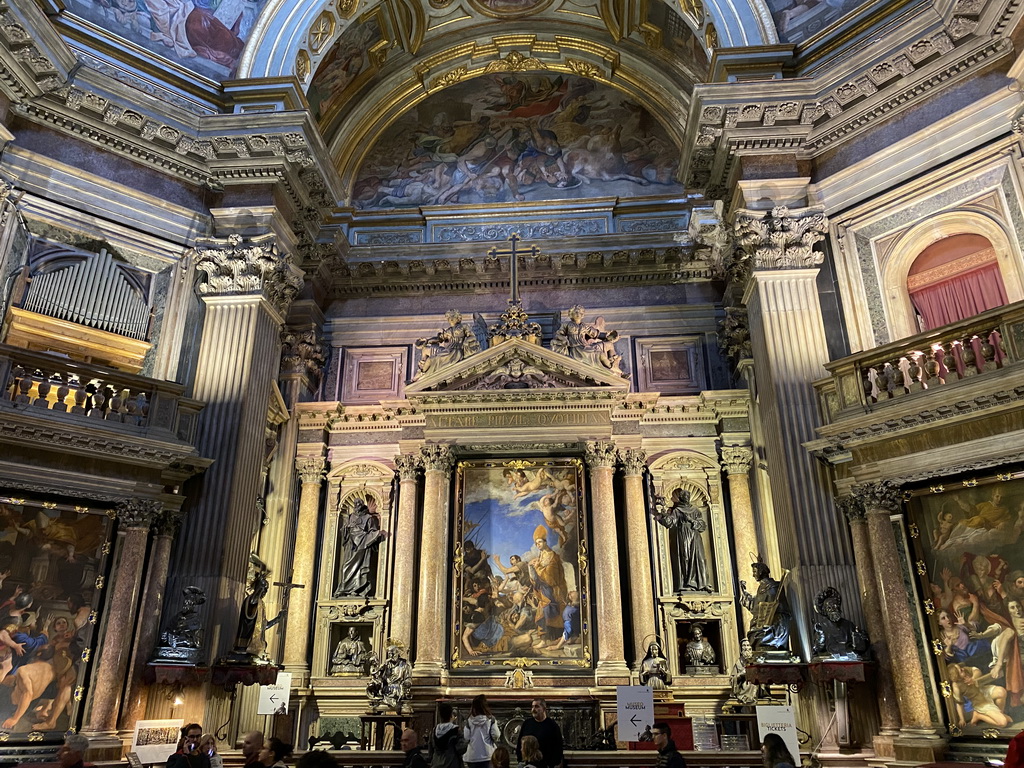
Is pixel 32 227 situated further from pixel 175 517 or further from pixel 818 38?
pixel 818 38

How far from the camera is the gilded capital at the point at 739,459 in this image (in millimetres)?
15742

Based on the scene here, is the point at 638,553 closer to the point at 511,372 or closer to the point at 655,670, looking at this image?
the point at 655,670

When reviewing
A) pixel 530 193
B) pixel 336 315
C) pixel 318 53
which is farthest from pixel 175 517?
pixel 530 193

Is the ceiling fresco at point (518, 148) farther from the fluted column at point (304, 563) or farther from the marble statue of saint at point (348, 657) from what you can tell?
the marble statue of saint at point (348, 657)

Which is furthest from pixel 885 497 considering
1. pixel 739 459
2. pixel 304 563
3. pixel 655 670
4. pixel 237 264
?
pixel 304 563

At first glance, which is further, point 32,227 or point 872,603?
point 32,227

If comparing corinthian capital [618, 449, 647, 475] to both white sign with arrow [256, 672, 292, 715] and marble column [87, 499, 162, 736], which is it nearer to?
white sign with arrow [256, 672, 292, 715]

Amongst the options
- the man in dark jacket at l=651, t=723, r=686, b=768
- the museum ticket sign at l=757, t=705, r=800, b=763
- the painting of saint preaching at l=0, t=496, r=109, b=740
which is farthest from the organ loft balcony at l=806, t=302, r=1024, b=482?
the painting of saint preaching at l=0, t=496, r=109, b=740

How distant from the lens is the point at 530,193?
63.1ft

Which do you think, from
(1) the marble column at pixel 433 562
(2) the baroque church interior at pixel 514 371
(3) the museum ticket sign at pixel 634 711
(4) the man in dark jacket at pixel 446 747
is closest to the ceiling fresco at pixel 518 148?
(2) the baroque church interior at pixel 514 371

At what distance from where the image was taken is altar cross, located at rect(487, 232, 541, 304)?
664 inches

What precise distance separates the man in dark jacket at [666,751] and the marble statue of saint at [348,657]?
9.37 metres

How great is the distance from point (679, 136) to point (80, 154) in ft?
40.9

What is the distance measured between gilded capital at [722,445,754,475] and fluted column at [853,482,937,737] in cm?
511
